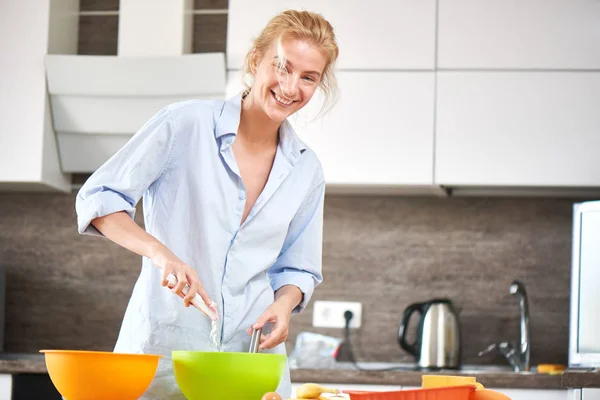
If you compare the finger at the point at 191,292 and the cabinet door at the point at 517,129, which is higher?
the cabinet door at the point at 517,129

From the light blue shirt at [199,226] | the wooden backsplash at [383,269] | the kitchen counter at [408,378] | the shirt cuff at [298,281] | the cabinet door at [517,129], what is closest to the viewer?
the light blue shirt at [199,226]

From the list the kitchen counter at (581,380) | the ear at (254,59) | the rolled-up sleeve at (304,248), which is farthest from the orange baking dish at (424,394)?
the kitchen counter at (581,380)

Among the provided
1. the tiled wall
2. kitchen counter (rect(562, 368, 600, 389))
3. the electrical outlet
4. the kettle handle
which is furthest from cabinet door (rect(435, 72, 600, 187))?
kitchen counter (rect(562, 368, 600, 389))

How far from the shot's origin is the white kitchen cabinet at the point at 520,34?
2.86 m

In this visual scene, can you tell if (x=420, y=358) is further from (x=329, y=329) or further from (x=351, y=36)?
(x=351, y=36)

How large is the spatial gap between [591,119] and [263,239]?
1693 mm

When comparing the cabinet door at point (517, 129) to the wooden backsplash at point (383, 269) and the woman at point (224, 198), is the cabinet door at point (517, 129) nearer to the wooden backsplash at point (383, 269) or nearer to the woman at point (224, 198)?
the wooden backsplash at point (383, 269)

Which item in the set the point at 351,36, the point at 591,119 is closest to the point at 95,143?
the point at 351,36

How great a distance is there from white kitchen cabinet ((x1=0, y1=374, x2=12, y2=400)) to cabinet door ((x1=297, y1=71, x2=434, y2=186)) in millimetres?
1131

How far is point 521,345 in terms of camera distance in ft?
9.59

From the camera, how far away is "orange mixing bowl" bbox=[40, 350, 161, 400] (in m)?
1.07

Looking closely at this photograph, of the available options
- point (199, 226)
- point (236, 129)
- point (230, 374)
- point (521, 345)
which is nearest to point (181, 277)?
point (230, 374)

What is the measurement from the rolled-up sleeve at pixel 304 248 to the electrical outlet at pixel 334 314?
5.12 feet

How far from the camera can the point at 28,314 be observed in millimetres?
3299
